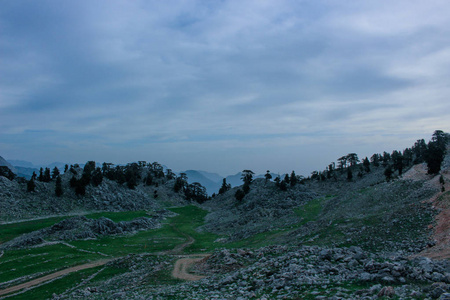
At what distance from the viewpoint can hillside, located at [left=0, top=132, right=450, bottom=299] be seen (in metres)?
19.7

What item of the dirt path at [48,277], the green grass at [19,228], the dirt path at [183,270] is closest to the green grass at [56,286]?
the dirt path at [48,277]

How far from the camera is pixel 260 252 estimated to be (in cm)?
3872

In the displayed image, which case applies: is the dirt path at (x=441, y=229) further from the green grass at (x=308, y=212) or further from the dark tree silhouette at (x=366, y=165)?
the dark tree silhouette at (x=366, y=165)

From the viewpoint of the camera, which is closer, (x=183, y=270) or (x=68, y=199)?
(x=183, y=270)

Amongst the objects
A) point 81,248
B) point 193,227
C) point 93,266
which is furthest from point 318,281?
point 193,227

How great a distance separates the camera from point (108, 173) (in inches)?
6673

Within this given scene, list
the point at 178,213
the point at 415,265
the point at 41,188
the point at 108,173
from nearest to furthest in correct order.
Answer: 1. the point at 415,265
2. the point at 41,188
3. the point at 178,213
4. the point at 108,173

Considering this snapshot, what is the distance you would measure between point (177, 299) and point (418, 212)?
34.0 metres

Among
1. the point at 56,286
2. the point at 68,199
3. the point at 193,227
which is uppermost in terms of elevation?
the point at 68,199

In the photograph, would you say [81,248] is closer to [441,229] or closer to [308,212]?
[308,212]

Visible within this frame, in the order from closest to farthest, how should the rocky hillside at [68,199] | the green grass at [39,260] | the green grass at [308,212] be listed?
the green grass at [39,260], the green grass at [308,212], the rocky hillside at [68,199]

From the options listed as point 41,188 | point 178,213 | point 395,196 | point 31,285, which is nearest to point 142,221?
point 178,213

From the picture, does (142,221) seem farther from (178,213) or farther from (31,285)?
(31,285)

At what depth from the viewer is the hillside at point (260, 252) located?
64.5 ft
